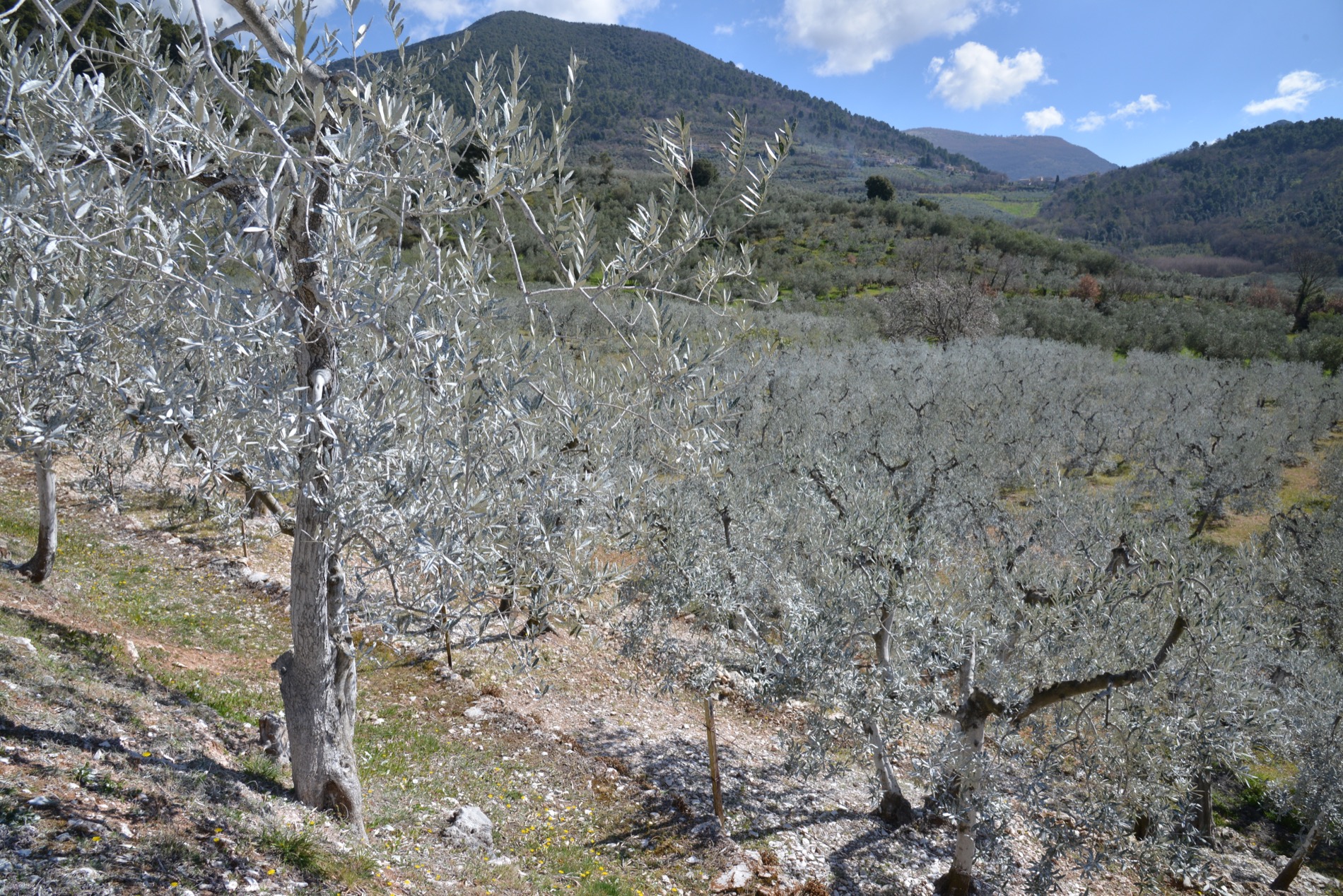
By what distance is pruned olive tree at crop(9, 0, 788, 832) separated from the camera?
297 cm

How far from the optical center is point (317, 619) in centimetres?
493

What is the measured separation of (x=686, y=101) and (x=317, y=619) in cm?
16086

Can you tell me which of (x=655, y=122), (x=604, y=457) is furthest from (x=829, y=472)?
(x=655, y=122)

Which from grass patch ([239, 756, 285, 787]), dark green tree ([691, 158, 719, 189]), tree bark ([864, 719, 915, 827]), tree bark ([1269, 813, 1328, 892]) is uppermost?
dark green tree ([691, 158, 719, 189])

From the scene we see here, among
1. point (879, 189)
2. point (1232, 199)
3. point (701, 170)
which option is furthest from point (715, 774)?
point (1232, 199)

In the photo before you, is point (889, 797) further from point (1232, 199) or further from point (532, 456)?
point (1232, 199)

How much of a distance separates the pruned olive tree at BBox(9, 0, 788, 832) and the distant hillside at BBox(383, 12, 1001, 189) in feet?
329

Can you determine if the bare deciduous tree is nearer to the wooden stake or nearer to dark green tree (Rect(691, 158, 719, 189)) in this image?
dark green tree (Rect(691, 158, 719, 189))

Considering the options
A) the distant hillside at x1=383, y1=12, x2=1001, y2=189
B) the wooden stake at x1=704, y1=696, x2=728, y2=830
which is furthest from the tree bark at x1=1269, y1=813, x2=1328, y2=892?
the distant hillside at x1=383, y1=12, x2=1001, y2=189

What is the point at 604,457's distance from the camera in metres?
4.95

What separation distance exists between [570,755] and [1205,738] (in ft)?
24.0

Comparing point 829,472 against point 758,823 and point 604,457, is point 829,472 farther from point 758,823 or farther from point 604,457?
point 604,457

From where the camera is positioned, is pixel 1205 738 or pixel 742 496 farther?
pixel 742 496

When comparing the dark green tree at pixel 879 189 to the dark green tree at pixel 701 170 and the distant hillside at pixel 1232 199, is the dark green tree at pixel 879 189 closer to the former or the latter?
the distant hillside at pixel 1232 199
